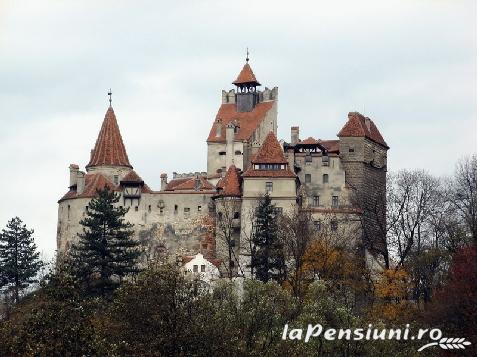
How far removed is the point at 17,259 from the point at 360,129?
25.8 meters

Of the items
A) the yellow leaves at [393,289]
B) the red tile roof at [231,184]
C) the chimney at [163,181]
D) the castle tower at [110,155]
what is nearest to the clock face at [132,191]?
the castle tower at [110,155]

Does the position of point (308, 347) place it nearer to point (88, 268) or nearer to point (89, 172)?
point (88, 268)

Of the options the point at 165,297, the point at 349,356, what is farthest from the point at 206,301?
the point at 349,356

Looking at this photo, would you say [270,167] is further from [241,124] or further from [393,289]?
[393,289]

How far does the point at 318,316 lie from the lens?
64.9 m

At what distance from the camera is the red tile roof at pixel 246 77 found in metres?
110

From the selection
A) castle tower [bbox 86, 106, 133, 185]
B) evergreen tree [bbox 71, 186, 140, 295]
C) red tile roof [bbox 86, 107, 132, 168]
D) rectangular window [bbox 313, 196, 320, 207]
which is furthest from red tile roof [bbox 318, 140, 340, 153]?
evergreen tree [bbox 71, 186, 140, 295]

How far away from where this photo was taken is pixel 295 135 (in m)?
101

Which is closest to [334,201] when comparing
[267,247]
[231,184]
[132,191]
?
[231,184]

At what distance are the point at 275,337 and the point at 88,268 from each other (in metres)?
28.9

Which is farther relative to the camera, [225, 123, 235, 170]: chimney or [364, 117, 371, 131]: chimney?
[225, 123, 235, 170]: chimney

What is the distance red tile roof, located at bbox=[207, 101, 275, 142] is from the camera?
105206 millimetres

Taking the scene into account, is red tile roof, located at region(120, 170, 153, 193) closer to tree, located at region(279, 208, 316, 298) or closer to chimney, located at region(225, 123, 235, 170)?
chimney, located at region(225, 123, 235, 170)

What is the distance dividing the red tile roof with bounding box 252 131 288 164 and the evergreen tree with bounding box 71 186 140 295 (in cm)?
1051
